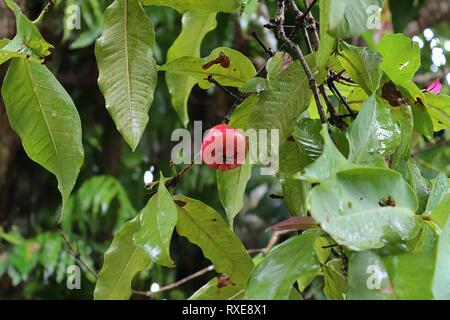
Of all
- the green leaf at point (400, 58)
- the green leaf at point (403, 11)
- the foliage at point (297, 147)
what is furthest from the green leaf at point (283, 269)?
the green leaf at point (403, 11)

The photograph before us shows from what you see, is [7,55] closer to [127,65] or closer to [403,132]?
[127,65]

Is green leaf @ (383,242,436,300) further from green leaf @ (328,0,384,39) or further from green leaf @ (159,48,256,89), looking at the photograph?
green leaf @ (159,48,256,89)

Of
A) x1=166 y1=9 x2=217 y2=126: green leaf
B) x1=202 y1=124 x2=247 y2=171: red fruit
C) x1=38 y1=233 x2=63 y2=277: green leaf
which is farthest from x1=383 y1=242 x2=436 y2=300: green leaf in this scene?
x1=38 y1=233 x2=63 y2=277: green leaf

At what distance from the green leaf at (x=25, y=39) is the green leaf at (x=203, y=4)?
0.12 meters

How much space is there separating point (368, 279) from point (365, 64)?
218 millimetres

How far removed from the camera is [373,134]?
0.49m

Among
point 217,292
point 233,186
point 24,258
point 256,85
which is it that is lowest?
point 24,258

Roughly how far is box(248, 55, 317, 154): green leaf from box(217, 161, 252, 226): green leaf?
8 cm

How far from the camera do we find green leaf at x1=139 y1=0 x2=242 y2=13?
61 centimetres

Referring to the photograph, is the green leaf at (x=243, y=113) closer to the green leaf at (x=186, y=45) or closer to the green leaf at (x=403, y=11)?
the green leaf at (x=186, y=45)

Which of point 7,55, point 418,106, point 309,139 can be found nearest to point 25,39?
point 7,55

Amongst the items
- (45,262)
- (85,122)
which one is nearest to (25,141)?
(45,262)

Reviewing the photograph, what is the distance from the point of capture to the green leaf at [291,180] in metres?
0.62
